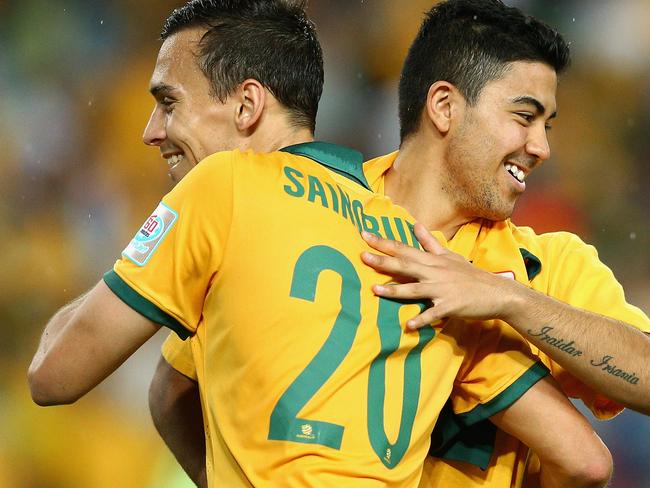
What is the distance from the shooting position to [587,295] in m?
2.66

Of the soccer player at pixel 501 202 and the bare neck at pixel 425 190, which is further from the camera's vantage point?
the bare neck at pixel 425 190

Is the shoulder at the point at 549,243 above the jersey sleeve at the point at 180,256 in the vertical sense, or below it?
above

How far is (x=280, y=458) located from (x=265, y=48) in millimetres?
1052

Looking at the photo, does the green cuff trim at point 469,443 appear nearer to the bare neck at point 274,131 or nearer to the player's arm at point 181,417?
the player's arm at point 181,417

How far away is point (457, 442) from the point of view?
8.27 ft

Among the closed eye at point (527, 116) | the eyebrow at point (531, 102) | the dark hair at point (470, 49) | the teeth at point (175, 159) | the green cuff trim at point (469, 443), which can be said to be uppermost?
the dark hair at point (470, 49)

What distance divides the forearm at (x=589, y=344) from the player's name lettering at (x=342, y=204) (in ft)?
1.06

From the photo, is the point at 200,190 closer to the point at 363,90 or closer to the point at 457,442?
the point at 457,442

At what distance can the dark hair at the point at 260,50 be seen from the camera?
7.72 feet

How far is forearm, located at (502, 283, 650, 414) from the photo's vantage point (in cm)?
229

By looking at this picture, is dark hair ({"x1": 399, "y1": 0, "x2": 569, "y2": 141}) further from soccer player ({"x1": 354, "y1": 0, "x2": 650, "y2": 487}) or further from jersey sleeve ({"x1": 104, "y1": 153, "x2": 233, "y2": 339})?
jersey sleeve ({"x1": 104, "y1": 153, "x2": 233, "y2": 339})

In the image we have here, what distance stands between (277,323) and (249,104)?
0.67m

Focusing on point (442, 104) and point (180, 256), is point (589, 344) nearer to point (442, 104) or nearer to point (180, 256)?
point (442, 104)

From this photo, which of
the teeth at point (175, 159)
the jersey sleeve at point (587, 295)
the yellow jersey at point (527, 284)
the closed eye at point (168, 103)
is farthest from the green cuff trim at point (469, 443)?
the closed eye at point (168, 103)
